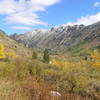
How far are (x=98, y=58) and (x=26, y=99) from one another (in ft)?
195

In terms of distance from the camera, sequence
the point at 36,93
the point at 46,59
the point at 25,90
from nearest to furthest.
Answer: the point at 36,93
the point at 25,90
the point at 46,59

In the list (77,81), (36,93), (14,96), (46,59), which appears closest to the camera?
(14,96)

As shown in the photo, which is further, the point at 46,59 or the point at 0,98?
the point at 46,59

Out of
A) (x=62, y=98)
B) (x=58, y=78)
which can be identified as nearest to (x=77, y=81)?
(x=58, y=78)

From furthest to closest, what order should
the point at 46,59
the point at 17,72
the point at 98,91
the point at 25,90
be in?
the point at 46,59, the point at 98,91, the point at 17,72, the point at 25,90

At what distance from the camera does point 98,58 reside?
6328 cm

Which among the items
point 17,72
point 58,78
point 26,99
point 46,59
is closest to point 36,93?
point 26,99

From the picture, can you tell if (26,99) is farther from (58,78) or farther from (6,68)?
(58,78)

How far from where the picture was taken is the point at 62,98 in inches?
205

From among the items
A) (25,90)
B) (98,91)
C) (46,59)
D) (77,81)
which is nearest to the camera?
(25,90)

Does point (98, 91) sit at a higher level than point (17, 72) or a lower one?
lower

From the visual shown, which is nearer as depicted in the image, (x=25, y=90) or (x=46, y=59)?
(x=25, y=90)

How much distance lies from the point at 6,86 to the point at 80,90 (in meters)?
5.41

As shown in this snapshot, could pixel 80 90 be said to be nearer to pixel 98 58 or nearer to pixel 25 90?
pixel 25 90
